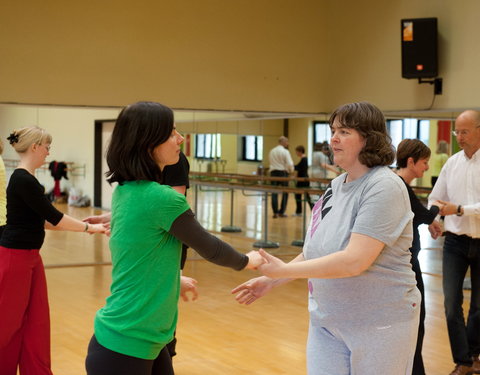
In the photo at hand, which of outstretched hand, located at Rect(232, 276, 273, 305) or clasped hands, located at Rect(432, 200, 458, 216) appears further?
clasped hands, located at Rect(432, 200, 458, 216)

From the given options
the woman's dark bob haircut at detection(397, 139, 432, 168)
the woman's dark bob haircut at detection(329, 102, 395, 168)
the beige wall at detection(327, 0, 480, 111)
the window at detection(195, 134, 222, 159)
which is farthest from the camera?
the window at detection(195, 134, 222, 159)

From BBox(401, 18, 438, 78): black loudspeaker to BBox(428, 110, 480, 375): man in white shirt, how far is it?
3.53 m

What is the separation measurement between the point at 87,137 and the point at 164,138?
7.96 meters

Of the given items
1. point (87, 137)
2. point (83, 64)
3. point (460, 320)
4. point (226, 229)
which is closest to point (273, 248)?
point (226, 229)

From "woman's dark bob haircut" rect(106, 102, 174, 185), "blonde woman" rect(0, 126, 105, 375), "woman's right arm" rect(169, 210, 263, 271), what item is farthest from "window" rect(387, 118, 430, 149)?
"woman's dark bob haircut" rect(106, 102, 174, 185)

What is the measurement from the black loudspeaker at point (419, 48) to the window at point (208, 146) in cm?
285

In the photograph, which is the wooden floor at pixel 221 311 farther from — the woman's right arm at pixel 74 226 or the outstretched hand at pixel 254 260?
the outstretched hand at pixel 254 260

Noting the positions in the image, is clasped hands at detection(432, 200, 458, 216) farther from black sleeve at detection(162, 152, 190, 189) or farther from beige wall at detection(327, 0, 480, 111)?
beige wall at detection(327, 0, 480, 111)

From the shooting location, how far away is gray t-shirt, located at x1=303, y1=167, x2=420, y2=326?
2.40m

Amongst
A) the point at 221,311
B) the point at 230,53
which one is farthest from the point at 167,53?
the point at 221,311

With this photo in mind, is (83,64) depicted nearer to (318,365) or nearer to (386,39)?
(386,39)

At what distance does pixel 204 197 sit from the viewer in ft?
34.7

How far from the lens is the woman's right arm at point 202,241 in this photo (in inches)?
89.8

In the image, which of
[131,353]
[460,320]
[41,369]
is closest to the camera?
[131,353]
